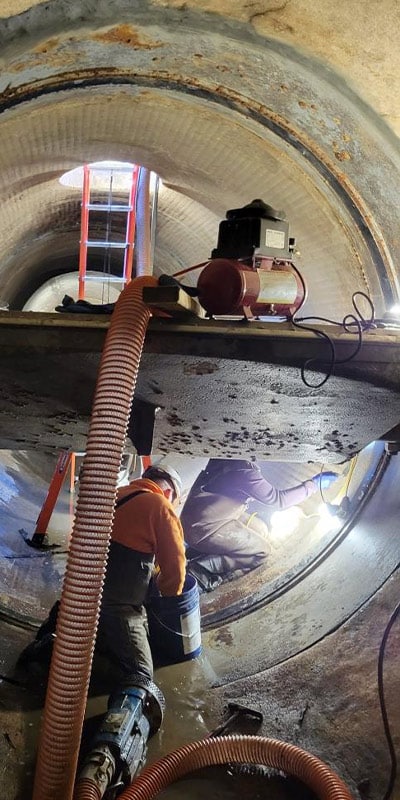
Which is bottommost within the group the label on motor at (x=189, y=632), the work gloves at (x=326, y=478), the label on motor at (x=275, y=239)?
the label on motor at (x=189, y=632)

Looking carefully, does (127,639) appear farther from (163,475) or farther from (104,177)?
(104,177)

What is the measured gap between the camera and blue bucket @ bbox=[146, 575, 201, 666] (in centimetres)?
362

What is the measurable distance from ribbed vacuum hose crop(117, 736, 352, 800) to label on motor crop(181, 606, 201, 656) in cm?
101

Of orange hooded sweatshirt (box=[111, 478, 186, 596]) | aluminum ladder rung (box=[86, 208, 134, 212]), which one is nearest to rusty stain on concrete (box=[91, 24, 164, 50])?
orange hooded sweatshirt (box=[111, 478, 186, 596])

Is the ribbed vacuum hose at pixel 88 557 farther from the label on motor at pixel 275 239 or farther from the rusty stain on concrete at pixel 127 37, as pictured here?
the rusty stain on concrete at pixel 127 37

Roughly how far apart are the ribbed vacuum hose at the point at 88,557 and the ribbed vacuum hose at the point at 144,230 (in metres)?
3.17

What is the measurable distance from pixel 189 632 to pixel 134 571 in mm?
492

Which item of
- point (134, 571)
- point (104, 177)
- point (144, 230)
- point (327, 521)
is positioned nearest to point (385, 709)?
point (134, 571)

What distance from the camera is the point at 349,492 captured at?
4121 millimetres

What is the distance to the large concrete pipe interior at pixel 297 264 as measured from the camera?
7.33 feet

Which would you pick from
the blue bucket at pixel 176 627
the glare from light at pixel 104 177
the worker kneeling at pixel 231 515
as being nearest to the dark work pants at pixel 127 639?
the blue bucket at pixel 176 627

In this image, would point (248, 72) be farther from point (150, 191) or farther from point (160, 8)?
point (150, 191)

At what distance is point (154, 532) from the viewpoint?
3.54 metres

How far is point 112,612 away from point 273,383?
1.68m
